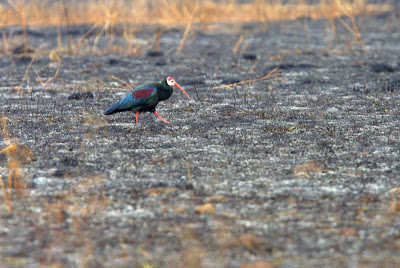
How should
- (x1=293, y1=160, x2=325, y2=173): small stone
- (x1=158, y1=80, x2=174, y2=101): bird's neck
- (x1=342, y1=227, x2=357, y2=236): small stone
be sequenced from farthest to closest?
(x1=158, y1=80, x2=174, y2=101): bird's neck, (x1=293, y1=160, x2=325, y2=173): small stone, (x1=342, y1=227, x2=357, y2=236): small stone

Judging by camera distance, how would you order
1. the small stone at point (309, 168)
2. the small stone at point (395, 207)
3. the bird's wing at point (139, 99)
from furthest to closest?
the bird's wing at point (139, 99) → the small stone at point (309, 168) → the small stone at point (395, 207)

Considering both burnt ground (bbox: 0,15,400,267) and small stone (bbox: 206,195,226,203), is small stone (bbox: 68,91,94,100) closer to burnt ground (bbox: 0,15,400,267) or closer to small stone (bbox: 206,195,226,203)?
burnt ground (bbox: 0,15,400,267)

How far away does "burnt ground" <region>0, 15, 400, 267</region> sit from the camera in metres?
2.92

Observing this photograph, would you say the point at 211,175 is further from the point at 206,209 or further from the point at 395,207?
the point at 395,207

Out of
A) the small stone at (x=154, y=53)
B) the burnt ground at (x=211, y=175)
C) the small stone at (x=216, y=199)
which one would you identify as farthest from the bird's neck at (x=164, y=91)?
the small stone at (x=154, y=53)

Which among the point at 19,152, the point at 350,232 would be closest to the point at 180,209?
the point at 350,232

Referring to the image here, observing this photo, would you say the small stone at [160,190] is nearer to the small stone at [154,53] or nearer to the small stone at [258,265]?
the small stone at [258,265]

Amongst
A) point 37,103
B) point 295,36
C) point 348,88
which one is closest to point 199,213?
point 37,103

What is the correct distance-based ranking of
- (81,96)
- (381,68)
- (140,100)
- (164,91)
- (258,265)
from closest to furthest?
1. (258,265)
2. (140,100)
3. (164,91)
4. (81,96)
5. (381,68)

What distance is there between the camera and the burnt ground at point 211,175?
2.92m

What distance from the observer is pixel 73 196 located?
3615 millimetres

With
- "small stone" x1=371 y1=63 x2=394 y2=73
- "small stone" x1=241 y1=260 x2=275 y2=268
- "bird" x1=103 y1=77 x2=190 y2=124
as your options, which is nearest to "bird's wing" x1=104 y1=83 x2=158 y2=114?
"bird" x1=103 y1=77 x2=190 y2=124

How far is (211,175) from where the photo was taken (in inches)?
158

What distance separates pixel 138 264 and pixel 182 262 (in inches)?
8.3
